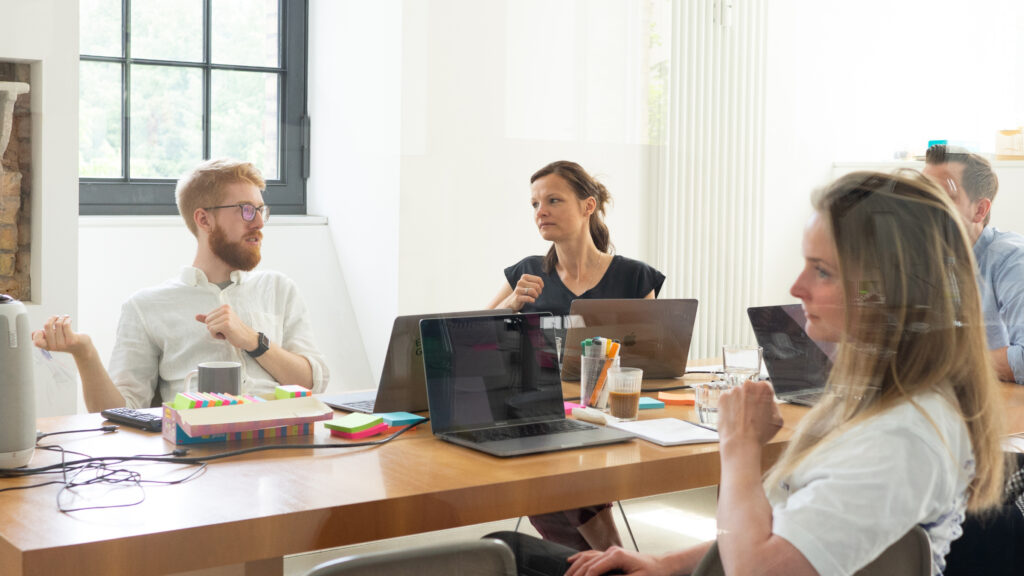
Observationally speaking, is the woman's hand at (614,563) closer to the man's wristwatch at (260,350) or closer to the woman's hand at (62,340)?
the man's wristwatch at (260,350)

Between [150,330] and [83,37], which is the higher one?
[83,37]

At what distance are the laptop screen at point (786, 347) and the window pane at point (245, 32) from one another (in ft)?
5.65

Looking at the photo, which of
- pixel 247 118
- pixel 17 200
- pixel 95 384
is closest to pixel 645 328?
pixel 95 384

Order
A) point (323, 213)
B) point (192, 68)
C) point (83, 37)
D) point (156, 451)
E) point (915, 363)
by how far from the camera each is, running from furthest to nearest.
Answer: point (323, 213) → point (192, 68) → point (83, 37) → point (156, 451) → point (915, 363)

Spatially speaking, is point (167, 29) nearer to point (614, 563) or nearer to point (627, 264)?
point (627, 264)

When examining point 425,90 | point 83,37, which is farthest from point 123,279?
point 425,90

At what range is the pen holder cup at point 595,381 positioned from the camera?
2.18m

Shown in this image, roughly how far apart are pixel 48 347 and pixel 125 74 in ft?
2.96

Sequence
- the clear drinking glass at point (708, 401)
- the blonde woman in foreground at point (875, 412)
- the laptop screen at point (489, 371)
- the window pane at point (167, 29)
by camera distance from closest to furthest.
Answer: the blonde woman in foreground at point (875, 412), the laptop screen at point (489, 371), the clear drinking glass at point (708, 401), the window pane at point (167, 29)

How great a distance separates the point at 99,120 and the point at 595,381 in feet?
5.23

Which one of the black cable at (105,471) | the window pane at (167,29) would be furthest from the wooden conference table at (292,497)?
the window pane at (167,29)

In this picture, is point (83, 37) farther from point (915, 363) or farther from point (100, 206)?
point (915, 363)

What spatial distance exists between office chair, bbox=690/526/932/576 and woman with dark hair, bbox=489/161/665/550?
151 centimetres

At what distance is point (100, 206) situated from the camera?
111 inches
